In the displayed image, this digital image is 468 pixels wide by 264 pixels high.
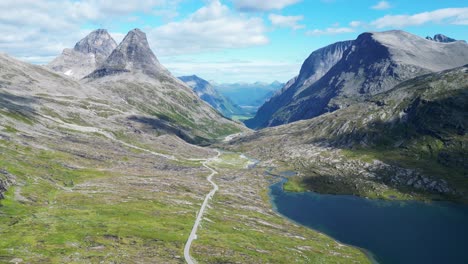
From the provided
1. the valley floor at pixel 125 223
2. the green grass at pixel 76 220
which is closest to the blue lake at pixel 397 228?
the valley floor at pixel 125 223

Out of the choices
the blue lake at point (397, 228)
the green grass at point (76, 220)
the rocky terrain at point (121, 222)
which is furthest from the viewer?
the blue lake at point (397, 228)

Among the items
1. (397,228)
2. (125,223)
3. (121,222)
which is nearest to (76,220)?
(121,222)

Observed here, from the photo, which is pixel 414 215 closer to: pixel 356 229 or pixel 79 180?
pixel 356 229

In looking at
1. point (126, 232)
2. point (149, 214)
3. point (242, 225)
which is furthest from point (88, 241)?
point (242, 225)

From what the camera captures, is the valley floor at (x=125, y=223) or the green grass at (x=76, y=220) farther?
the valley floor at (x=125, y=223)

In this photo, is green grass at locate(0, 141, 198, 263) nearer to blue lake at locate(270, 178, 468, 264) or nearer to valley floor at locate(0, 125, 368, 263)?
valley floor at locate(0, 125, 368, 263)

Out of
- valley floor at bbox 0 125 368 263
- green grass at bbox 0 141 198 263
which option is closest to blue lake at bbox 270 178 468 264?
valley floor at bbox 0 125 368 263

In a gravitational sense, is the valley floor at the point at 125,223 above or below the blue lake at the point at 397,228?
above

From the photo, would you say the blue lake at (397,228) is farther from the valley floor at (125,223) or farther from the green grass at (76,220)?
the green grass at (76,220)

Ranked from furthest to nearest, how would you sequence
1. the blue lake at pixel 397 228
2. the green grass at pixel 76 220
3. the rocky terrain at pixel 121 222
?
1. the blue lake at pixel 397 228
2. the rocky terrain at pixel 121 222
3. the green grass at pixel 76 220
